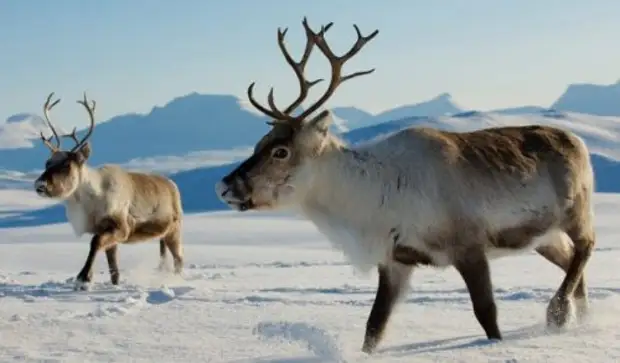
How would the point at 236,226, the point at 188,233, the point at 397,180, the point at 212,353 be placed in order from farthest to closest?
the point at 236,226 < the point at 188,233 < the point at 397,180 < the point at 212,353

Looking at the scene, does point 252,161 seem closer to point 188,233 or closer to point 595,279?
point 595,279

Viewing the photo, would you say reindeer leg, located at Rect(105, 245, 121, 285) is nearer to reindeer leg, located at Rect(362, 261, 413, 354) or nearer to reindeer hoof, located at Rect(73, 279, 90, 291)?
reindeer hoof, located at Rect(73, 279, 90, 291)

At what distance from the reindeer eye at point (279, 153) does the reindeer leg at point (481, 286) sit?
1.09 metres

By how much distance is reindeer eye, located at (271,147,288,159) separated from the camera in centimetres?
457

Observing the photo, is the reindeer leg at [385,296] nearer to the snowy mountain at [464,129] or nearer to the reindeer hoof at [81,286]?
the reindeer hoof at [81,286]

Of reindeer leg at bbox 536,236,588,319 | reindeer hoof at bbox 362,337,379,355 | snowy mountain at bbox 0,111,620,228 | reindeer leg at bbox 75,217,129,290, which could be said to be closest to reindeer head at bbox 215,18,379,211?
reindeer hoof at bbox 362,337,379,355

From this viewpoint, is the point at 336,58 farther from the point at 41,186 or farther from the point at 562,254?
the point at 41,186

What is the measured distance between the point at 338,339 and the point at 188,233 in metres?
19.7

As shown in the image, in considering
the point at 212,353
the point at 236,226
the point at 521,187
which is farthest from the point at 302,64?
the point at 236,226

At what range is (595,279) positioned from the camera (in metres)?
8.92

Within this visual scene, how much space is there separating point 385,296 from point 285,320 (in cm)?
116

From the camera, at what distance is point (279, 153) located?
4.59 meters

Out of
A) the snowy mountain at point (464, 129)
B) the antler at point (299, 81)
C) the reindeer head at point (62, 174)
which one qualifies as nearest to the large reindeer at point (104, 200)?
the reindeer head at point (62, 174)

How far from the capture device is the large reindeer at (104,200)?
30.4 feet
